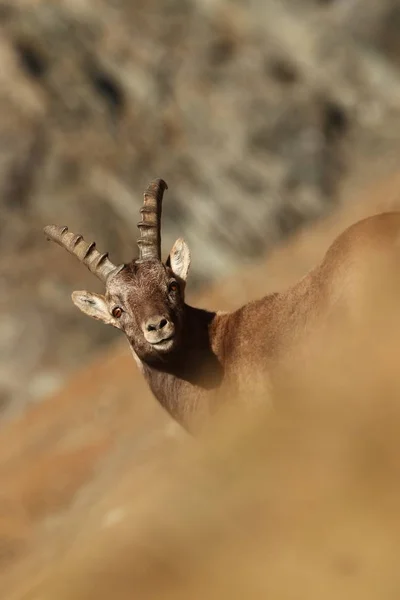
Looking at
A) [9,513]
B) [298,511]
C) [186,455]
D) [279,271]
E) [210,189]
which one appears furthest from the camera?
[210,189]

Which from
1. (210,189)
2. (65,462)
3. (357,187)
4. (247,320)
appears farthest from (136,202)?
(247,320)

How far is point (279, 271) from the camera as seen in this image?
27422 millimetres

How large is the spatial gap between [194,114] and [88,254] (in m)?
26.9

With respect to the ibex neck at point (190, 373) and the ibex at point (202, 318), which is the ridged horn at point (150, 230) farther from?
the ibex neck at point (190, 373)

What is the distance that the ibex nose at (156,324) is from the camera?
9.99 m

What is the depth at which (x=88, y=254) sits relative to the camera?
11.6 m

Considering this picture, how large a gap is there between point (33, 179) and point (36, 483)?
1808 centimetres

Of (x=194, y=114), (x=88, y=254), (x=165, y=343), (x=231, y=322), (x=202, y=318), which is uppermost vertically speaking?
(x=194, y=114)

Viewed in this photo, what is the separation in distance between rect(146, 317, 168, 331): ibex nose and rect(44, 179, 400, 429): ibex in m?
0.01

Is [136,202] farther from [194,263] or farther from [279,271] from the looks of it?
[279,271]

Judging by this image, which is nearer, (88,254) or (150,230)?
(150,230)

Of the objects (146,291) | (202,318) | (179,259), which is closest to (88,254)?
(179,259)

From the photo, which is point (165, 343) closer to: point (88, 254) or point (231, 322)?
point (231, 322)

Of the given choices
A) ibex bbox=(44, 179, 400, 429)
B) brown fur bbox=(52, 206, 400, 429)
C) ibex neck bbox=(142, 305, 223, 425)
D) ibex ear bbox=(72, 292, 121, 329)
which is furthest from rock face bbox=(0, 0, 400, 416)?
ibex neck bbox=(142, 305, 223, 425)
